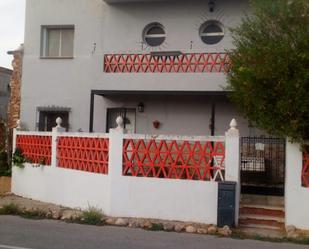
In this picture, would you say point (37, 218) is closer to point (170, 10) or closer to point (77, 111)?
point (77, 111)

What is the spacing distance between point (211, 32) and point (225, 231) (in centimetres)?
847

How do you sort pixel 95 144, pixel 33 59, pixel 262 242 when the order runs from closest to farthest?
pixel 262 242 → pixel 95 144 → pixel 33 59

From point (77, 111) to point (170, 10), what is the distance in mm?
4822

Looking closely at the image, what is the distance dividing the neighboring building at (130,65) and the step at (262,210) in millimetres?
4217

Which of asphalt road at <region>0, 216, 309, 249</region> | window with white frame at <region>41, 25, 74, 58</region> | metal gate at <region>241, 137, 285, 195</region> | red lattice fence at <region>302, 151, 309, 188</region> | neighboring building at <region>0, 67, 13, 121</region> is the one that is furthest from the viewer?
neighboring building at <region>0, 67, 13, 121</region>

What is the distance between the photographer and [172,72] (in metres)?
14.0

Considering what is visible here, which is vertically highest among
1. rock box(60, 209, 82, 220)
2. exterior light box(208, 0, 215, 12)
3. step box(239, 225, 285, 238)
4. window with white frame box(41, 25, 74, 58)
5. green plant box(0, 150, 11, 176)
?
exterior light box(208, 0, 215, 12)

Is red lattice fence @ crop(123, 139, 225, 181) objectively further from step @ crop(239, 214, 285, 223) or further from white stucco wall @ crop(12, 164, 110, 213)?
step @ crop(239, 214, 285, 223)

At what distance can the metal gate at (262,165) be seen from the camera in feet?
37.3

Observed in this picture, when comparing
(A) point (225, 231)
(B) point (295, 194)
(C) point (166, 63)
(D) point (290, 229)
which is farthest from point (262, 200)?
(C) point (166, 63)

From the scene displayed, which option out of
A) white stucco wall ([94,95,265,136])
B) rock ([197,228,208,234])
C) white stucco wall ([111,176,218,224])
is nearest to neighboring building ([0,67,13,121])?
white stucco wall ([94,95,265,136])

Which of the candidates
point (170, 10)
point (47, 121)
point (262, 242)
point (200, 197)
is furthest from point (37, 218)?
point (170, 10)

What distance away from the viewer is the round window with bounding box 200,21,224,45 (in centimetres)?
1542

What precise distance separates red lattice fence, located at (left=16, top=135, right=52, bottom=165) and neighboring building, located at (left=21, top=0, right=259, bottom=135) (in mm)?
2425
